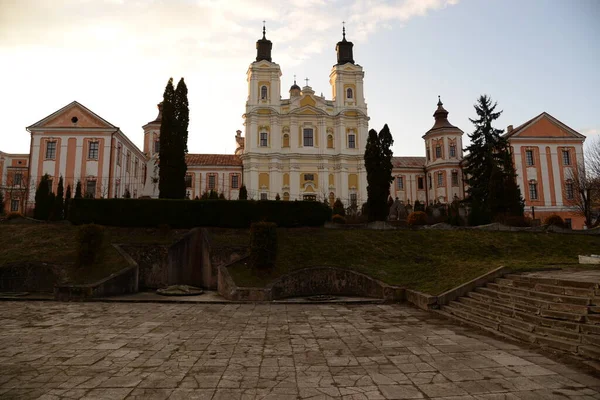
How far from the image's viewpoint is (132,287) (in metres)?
15.7

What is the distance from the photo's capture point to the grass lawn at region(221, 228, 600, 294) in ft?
49.0

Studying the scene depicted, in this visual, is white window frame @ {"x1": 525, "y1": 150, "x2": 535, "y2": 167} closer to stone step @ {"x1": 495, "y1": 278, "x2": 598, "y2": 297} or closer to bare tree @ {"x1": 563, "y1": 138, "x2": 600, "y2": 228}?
bare tree @ {"x1": 563, "y1": 138, "x2": 600, "y2": 228}

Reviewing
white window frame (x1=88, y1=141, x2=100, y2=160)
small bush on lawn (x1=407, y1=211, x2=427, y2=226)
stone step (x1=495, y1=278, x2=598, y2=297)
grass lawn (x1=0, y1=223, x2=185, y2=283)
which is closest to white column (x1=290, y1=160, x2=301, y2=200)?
white window frame (x1=88, y1=141, x2=100, y2=160)

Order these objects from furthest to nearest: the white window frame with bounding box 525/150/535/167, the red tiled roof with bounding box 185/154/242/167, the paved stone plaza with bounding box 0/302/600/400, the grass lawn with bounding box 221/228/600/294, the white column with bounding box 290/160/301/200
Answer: the red tiled roof with bounding box 185/154/242/167 → the white column with bounding box 290/160/301/200 → the white window frame with bounding box 525/150/535/167 → the grass lawn with bounding box 221/228/600/294 → the paved stone plaza with bounding box 0/302/600/400

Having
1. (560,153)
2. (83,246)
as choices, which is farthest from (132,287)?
(560,153)

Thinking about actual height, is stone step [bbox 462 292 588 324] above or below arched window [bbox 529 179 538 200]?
below

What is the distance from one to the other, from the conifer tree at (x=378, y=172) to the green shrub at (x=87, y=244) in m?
16.6

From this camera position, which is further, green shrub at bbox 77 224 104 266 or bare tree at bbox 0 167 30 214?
bare tree at bbox 0 167 30 214

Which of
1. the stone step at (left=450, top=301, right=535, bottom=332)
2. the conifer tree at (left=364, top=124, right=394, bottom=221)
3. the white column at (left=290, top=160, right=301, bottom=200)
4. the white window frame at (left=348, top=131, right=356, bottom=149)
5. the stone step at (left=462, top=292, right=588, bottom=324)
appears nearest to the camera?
the stone step at (left=462, top=292, right=588, bottom=324)

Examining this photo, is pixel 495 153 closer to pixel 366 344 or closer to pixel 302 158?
pixel 302 158

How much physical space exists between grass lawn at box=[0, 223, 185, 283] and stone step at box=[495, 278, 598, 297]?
1468 cm

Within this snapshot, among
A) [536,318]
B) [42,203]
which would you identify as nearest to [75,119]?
[42,203]

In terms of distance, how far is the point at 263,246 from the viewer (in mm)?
15320

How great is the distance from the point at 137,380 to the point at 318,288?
10.3 meters
